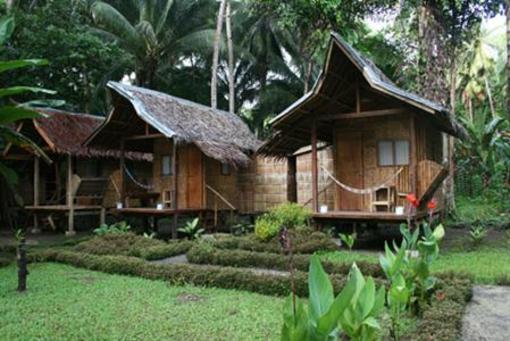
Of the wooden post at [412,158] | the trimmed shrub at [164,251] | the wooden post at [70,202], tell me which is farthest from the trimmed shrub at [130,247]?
the wooden post at [412,158]

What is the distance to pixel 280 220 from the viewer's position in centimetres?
1014

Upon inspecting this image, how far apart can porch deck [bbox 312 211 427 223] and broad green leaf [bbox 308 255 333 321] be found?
705 cm

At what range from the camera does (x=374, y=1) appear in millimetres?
14266

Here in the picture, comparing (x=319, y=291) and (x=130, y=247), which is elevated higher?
(x=319, y=291)

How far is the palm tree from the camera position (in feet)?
66.4

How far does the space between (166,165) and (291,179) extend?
396 centimetres

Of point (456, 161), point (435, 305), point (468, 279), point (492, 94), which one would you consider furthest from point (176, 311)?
point (492, 94)

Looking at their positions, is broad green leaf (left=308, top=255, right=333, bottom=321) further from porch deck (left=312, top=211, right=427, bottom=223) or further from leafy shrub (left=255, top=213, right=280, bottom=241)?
leafy shrub (left=255, top=213, right=280, bottom=241)

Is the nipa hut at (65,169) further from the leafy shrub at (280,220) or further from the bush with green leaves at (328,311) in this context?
the bush with green leaves at (328,311)

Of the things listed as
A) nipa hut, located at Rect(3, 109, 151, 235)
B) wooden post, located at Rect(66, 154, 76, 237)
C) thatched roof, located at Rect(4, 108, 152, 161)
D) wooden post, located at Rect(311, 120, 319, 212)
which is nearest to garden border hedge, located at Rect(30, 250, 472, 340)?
wooden post, located at Rect(311, 120, 319, 212)

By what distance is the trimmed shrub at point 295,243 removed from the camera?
29.9ft

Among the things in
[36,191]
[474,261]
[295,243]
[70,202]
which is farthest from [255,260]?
[36,191]

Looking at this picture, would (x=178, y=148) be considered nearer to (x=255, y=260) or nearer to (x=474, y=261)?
(x=255, y=260)

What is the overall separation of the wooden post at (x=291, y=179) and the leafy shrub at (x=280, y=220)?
10.3 ft
